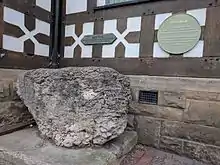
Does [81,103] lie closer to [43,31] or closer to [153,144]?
[153,144]

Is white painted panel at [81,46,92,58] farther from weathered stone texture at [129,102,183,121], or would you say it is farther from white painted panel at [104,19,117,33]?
weathered stone texture at [129,102,183,121]

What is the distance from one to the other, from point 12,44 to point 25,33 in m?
0.24

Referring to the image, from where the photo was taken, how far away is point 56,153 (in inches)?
66.6

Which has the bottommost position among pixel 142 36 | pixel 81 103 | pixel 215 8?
pixel 81 103

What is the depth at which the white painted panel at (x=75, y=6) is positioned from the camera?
9.16 feet

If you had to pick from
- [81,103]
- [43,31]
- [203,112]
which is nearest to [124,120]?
[81,103]

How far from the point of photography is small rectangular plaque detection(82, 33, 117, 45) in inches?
101

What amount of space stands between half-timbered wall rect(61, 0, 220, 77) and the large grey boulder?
1.94 feet

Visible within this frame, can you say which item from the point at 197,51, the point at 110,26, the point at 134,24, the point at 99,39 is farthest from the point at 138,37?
the point at 197,51

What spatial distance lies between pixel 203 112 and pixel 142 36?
1.09 m

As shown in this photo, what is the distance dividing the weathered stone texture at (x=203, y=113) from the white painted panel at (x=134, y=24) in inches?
41.5

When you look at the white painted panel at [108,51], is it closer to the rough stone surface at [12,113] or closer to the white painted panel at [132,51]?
the white painted panel at [132,51]

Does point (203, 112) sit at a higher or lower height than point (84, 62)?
lower

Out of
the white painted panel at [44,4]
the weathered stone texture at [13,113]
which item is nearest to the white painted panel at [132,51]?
the white painted panel at [44,4]
